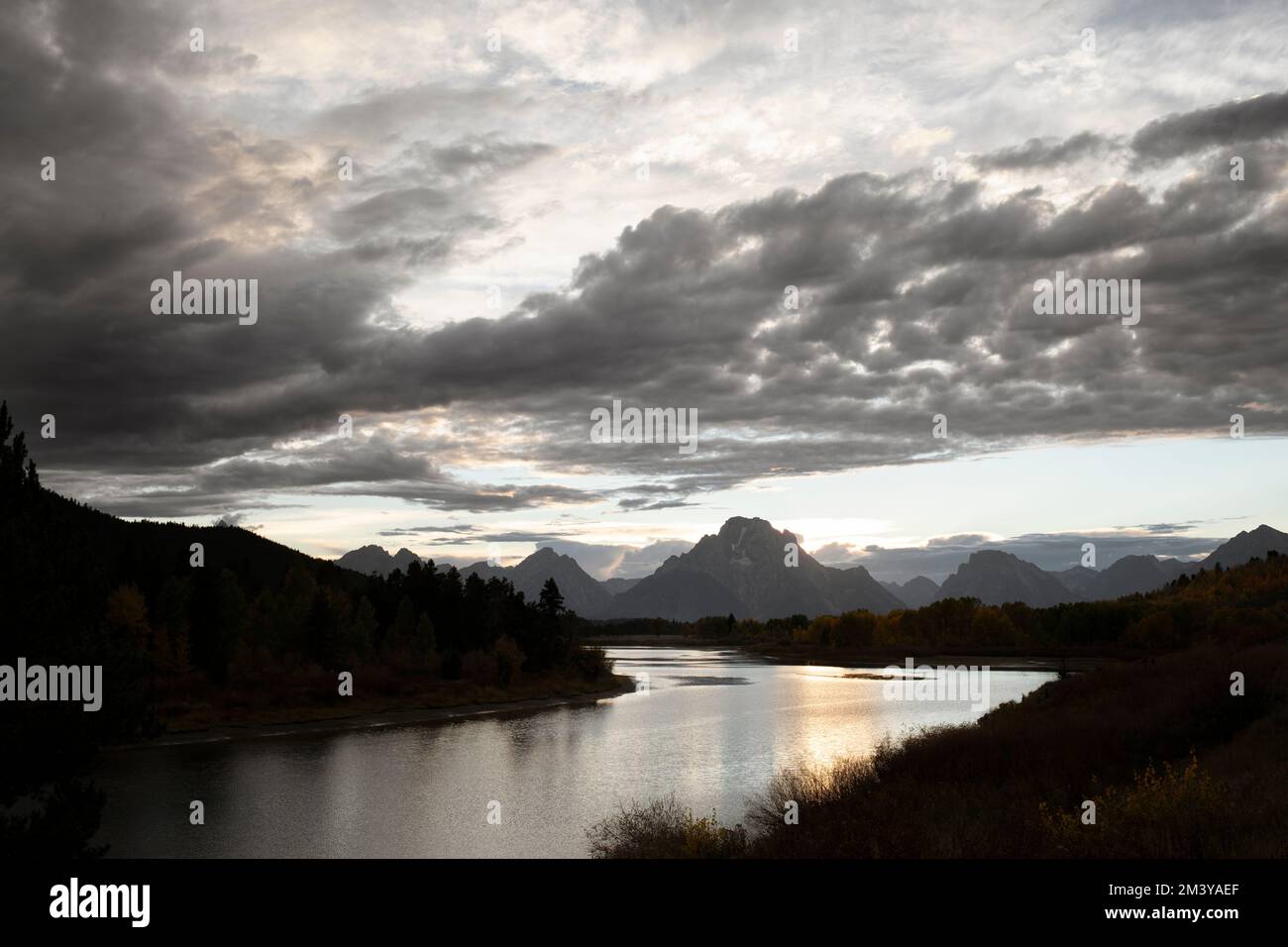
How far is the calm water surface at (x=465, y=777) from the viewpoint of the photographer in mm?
40625

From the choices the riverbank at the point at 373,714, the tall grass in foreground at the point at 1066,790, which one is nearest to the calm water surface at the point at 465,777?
the riverbank at the point at 373,714

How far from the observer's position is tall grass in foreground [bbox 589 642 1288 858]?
24156mm

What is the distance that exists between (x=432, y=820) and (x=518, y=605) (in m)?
93.4

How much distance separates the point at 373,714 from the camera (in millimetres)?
98125

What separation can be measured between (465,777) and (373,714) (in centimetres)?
4419

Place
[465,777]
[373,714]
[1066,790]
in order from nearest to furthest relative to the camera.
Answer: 1. [1066,790]
2. [465,777]
3. [373,714]

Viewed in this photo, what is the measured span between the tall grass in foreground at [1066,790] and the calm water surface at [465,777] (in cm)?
545

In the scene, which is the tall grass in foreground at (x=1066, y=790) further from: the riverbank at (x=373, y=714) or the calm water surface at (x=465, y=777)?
the riverbank at (x=373, y=714)

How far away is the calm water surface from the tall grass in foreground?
17.9 feet

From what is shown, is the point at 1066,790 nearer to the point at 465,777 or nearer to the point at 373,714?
the point at 465,777

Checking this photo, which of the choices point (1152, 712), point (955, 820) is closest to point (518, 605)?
point (1152, 712)

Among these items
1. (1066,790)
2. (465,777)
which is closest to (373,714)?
(465,777)

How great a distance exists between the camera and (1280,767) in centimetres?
2823
